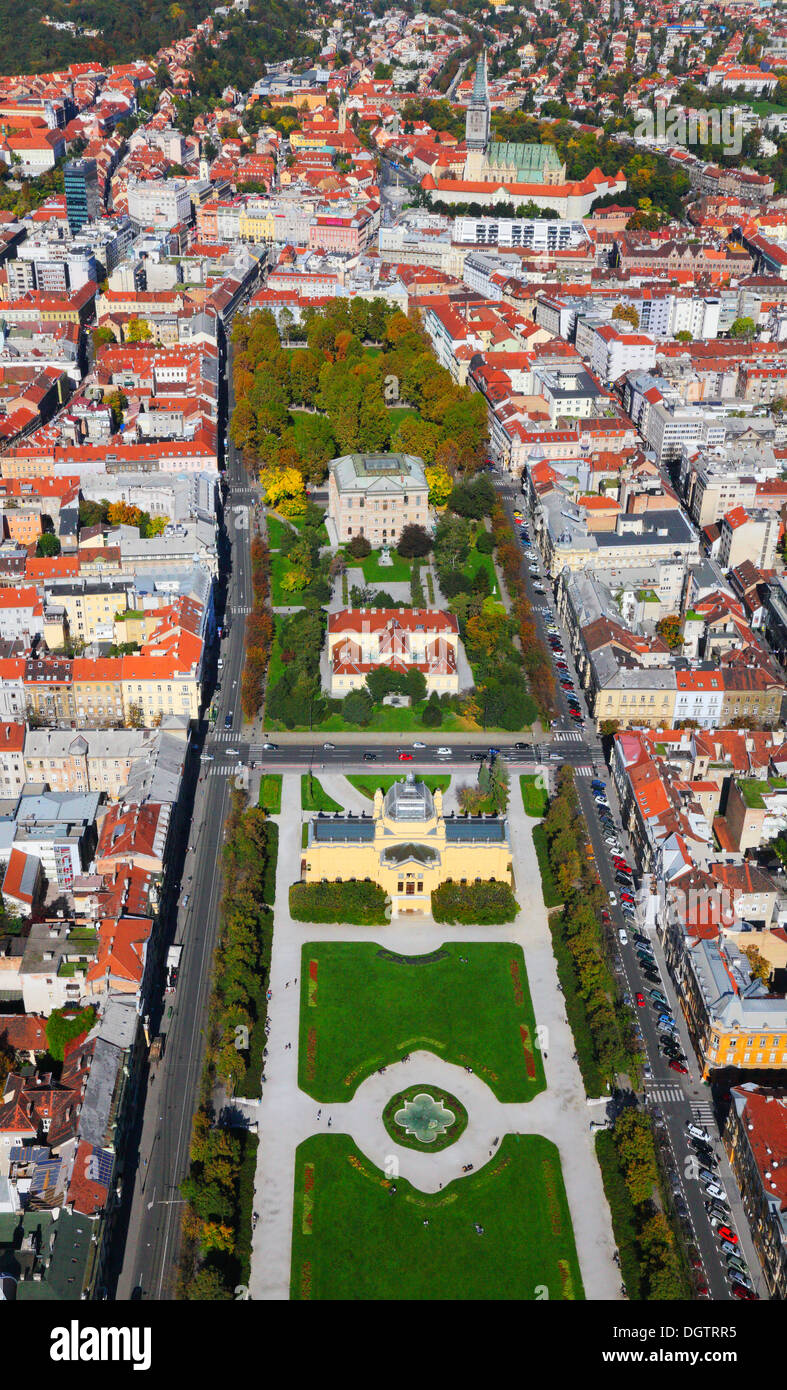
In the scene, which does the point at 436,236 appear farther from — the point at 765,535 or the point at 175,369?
the point at 765,535

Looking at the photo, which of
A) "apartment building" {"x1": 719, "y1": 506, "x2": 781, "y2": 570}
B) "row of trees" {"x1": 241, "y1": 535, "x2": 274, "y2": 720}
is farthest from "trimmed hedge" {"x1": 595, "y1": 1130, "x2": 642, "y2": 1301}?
"apartment building" {"x1": 719, "y1": 506, "x2": 781, "y2": 570}

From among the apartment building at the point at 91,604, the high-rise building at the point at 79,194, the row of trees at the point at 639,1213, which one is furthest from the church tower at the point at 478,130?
the row of trees at the point at 639,1213

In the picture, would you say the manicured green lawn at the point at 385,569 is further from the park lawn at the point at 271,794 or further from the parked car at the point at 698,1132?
the parked car at the point at 698,1132

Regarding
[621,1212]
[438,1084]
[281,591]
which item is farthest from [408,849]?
[281,591]

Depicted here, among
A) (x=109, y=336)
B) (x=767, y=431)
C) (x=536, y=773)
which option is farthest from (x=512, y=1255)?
(x=109, y=336)

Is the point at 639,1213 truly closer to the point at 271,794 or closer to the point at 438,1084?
the point at 438,1084
